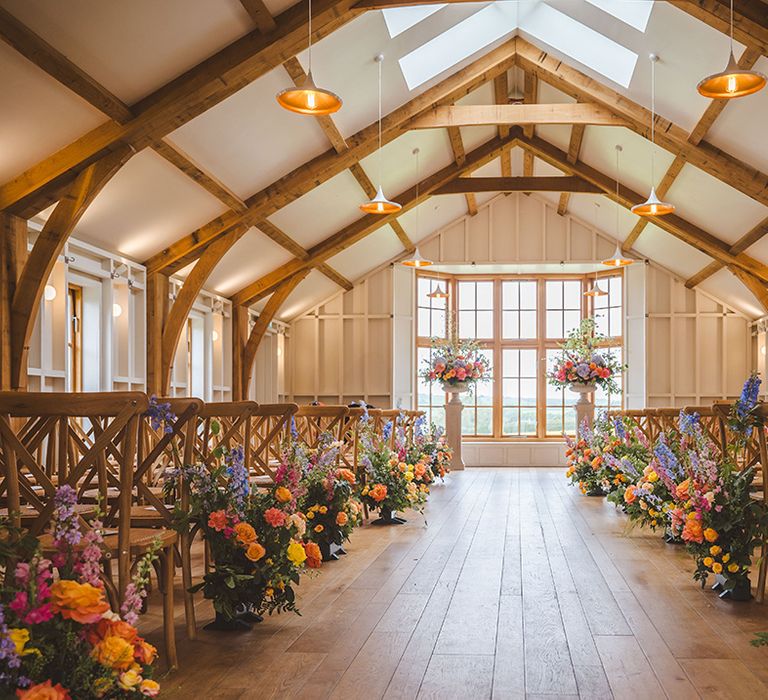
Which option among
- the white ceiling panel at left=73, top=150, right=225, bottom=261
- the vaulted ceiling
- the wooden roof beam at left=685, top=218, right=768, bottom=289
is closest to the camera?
the vaulted ceiling

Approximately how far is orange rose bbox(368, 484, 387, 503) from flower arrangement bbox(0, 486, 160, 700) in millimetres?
4274

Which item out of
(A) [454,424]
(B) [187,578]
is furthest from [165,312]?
(B) [187,578]

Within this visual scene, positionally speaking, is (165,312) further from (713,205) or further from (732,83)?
(713,205)

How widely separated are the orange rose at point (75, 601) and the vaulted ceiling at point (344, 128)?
413 centimetres

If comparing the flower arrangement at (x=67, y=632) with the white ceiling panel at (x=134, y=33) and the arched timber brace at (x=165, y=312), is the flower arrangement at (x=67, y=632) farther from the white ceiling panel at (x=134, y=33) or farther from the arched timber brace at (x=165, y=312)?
the arched timber brace at (x=165, y=312)

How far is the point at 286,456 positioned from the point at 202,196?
5366 mm

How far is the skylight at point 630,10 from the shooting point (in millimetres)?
7218

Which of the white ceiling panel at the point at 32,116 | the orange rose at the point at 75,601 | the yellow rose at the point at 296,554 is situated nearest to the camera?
the orange rose at the point at 75,601

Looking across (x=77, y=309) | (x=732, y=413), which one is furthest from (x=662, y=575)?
(x=77, y=309)

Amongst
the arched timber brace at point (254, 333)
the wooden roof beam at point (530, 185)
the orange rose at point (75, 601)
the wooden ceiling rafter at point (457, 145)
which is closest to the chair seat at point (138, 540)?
the orange rose at point (75, 601)

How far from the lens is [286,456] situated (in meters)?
3.64

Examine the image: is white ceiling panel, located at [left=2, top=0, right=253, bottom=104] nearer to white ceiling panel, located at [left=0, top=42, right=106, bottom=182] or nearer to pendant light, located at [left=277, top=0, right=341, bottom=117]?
white ceiling panel, located at [left=0, top=42, right=106, bottom=182]

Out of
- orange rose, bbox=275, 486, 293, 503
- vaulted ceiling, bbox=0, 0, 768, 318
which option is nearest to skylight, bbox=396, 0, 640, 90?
vaulted ceiling, bbox=0, 0, 768, 318

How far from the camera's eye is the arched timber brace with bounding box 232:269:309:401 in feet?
39.7
